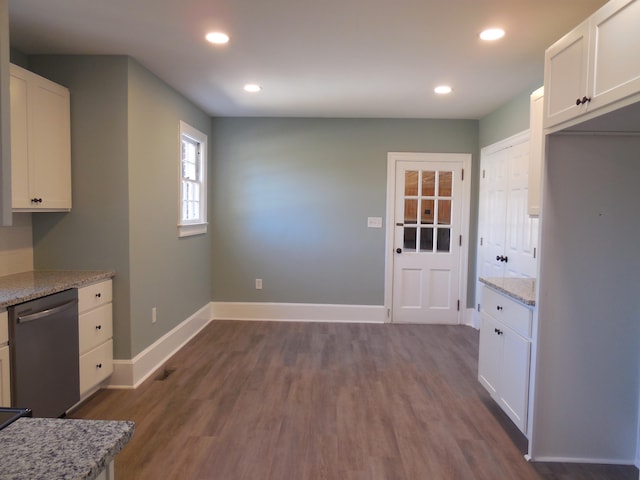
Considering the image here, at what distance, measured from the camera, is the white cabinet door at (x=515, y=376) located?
232 centimetres

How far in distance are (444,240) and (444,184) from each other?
672mm

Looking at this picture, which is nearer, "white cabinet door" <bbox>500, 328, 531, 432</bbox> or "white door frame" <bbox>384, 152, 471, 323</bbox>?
"white cabinet door" <bbox>500, 328, 531, 432</bbox>

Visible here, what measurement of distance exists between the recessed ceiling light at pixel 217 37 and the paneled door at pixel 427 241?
2790 mm

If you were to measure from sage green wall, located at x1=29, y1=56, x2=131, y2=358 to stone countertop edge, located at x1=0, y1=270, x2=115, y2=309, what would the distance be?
12 centimetres

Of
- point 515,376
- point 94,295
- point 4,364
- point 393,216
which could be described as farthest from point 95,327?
point 393,216

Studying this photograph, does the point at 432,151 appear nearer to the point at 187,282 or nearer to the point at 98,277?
the point at 187,282

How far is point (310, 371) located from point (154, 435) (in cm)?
137

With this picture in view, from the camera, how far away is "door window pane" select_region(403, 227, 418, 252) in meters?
5.04

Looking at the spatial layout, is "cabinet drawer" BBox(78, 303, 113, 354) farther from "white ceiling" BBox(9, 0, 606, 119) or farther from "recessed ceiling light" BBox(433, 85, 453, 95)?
"recessed ceiling light" BBox(433, 85, 453, 95)

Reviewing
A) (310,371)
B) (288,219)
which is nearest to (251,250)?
(288,219)

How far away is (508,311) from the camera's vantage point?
8.34 feet

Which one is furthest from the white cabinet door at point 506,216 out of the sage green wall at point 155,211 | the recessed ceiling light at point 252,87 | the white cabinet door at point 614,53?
the sage green wall at point 155,211

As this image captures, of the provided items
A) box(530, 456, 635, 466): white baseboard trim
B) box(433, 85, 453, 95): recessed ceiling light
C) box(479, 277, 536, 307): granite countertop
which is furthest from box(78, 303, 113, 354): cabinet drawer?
box(433, 85, 453, 95): recessed ceiling light

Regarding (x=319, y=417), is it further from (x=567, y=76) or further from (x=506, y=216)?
(x=506, y=216)
